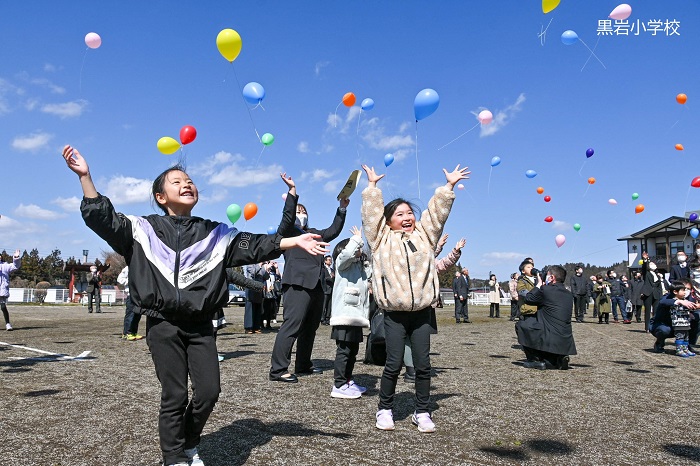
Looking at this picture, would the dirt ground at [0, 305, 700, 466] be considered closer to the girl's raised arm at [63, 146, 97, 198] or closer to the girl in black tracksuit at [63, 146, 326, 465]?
the girl in black tracksuit at [63, 146, 326, 465]

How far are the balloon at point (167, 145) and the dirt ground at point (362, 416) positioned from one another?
10.2ft

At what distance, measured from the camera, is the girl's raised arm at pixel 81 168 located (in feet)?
8.59

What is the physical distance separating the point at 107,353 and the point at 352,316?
4.73 m

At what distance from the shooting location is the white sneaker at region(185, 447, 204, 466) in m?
2.84

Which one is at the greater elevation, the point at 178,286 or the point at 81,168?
the point at 81,168

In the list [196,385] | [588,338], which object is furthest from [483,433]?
[588,338]

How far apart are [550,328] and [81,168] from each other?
612cm

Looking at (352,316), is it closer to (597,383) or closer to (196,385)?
(196,385)

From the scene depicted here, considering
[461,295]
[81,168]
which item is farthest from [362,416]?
[461,295]

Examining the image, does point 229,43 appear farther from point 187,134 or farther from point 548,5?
point 548,5

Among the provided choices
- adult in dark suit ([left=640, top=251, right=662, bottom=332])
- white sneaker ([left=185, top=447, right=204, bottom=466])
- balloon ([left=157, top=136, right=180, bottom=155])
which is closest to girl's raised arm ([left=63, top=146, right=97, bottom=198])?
white sneaker ([left=185, top=447, right=204, bottom=466])

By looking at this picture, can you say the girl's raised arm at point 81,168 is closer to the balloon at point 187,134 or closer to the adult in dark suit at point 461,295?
the balloon at point 187,134

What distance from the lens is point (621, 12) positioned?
33.7 feet

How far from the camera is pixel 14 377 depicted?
5.69 m
